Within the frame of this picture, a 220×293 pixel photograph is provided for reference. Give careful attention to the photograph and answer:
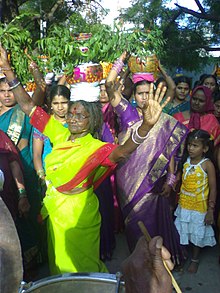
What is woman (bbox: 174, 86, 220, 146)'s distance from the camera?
12.1 ft

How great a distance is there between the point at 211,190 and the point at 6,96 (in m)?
1.82

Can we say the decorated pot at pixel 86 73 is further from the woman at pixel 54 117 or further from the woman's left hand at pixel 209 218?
the woman's left hand at pixel 209 218

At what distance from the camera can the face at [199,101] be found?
3.75 m

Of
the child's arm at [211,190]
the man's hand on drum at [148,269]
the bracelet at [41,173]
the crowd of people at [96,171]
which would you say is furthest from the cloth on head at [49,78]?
the man's hand on drum at [148,269]

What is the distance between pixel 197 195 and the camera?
336cm

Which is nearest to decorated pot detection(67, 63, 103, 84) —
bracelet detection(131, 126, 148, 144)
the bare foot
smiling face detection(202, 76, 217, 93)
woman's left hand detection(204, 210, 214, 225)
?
bracelet detection(131, 126, 148, 144)

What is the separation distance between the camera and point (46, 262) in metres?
3.52

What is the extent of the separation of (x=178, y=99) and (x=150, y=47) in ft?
3.80

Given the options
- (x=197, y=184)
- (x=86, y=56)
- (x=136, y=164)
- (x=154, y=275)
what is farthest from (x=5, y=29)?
(x=154, y=275)

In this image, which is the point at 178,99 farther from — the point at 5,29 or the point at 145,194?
the point at 5,29

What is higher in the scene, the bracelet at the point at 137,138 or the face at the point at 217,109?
the face at the point at 217,109

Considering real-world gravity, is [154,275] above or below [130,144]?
below

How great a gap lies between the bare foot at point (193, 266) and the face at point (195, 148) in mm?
872

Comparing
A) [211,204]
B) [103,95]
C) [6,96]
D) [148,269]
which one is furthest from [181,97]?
[148,269]
